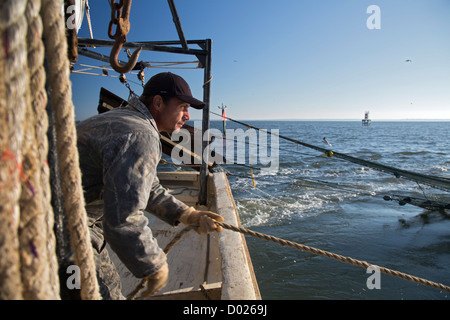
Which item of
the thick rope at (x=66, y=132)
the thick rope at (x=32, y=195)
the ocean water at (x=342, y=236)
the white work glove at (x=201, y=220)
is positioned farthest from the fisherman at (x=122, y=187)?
the ocean water at (x=342, y=236)

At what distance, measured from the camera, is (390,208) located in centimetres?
1139

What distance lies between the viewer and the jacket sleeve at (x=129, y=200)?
1.44 metres

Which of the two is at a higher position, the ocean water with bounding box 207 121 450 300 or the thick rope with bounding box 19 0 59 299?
the thick rope with bounding box 19 0 59 299

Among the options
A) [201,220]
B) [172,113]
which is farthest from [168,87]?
[201,220]

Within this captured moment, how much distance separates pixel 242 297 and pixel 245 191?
11.6 metres

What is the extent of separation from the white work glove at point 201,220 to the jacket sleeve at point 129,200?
72 centimetres

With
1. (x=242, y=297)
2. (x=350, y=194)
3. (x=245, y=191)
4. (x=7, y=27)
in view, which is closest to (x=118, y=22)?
(x=7, y=27)

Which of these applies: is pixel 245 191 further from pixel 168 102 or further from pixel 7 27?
pixel 7 27

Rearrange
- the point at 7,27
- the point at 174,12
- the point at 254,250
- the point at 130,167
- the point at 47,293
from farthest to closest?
the point at 254,250, the point at 174,12, the point at 130,167, the point at 47,293, the point at 7,27

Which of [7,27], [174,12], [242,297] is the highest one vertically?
[174,12]

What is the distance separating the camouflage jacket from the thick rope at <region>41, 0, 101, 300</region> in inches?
20.7

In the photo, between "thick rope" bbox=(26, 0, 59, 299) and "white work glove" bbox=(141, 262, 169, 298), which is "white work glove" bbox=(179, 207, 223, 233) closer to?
"white work glove" bbox=(141, 262, 169, 298)

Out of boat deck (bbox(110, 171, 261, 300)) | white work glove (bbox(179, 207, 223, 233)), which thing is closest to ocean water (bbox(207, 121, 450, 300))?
boat deck (bbox(110, 171, 261, 300))

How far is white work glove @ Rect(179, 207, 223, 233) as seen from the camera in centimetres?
228
